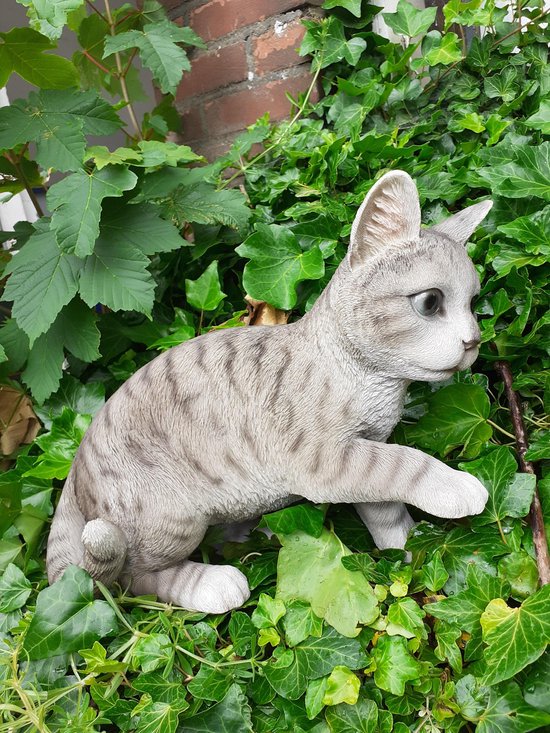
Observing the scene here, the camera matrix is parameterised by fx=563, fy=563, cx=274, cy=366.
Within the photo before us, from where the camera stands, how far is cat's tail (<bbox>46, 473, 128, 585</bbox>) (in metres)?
0.75

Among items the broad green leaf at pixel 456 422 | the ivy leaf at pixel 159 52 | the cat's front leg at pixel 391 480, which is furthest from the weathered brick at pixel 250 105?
the cat's front leg at pixel 391 480

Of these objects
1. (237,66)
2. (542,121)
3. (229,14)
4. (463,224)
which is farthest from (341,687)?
(229,14)

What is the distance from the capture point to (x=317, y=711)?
27.5 inches

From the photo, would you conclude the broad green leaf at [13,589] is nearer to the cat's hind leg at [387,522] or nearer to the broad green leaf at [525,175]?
the cat's hind leg at [387,522]

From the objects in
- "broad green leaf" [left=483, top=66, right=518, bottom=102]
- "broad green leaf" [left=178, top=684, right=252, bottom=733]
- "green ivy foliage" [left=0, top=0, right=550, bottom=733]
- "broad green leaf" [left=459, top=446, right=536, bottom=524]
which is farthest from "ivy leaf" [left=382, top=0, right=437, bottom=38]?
"broad green leaf" [left=178, top=684, right=252, bottom=733]

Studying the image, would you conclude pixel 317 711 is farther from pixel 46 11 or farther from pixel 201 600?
pixel 46 11

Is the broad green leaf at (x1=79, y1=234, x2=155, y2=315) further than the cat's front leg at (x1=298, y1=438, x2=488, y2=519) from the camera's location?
Yes

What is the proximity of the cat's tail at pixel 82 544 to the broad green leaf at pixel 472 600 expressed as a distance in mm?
435

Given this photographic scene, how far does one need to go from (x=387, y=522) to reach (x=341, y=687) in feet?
0.74

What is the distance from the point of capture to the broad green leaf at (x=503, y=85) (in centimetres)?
120

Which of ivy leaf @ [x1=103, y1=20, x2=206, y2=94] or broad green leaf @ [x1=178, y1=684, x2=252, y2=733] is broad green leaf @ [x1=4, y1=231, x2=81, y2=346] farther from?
broad green leaf @ [x1=178, y1=684, x2=252, y2=733]

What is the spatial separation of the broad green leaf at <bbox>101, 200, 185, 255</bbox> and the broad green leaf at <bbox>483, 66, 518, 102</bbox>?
751 millimetres

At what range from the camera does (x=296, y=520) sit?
82 cm

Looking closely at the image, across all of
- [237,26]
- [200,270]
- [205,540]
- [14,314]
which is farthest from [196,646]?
[237,26]
